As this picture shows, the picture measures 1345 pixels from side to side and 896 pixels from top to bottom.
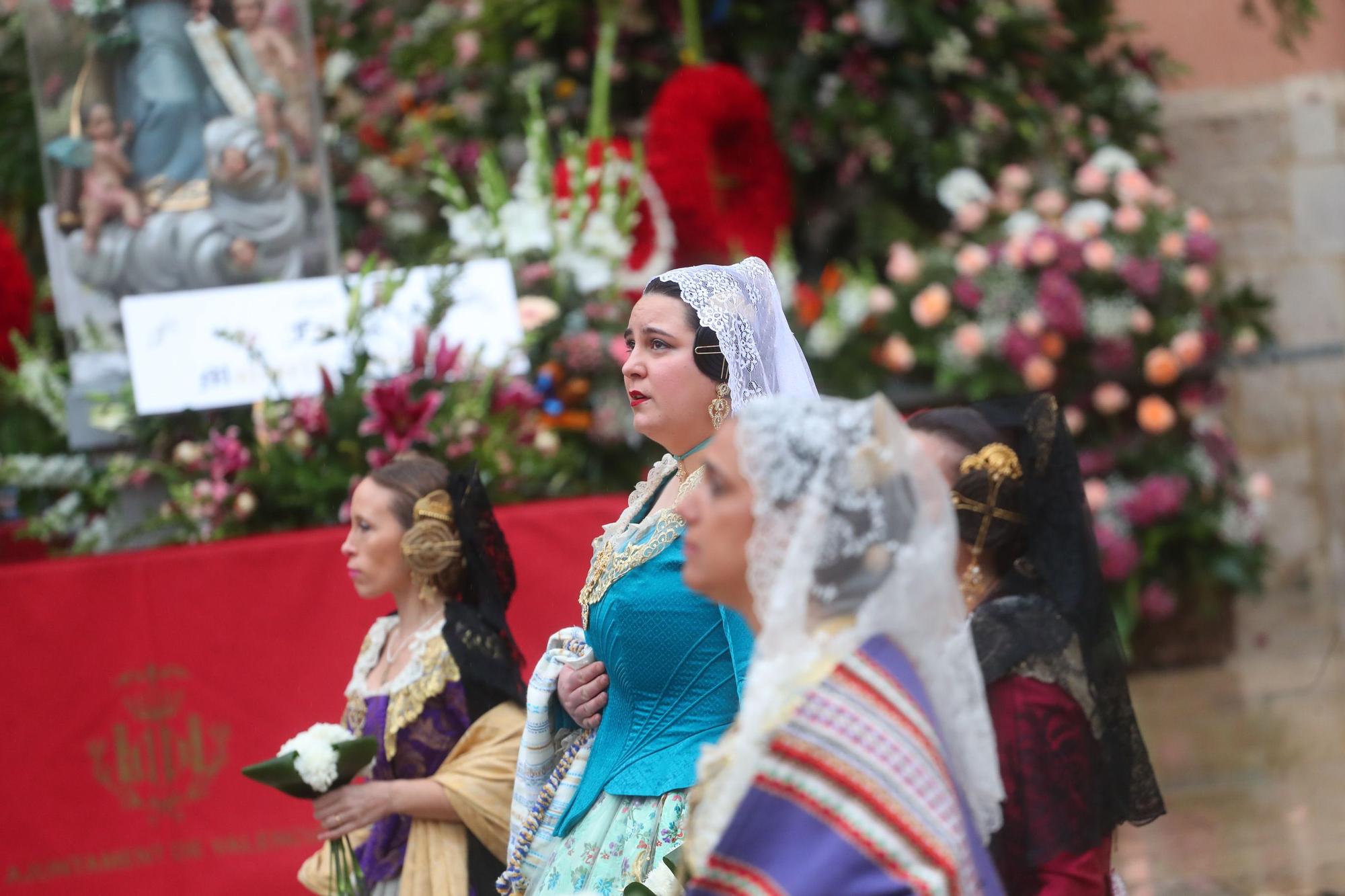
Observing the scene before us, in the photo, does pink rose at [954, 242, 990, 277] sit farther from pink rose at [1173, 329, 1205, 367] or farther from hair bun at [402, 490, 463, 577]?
hair bun at [402, 490, 463, 577]

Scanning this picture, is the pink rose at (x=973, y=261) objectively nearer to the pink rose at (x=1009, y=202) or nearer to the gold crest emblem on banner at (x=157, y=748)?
the pink rose at (x=1009, y=202)

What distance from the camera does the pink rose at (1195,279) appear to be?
673 cm

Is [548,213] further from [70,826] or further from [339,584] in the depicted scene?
[70,826]

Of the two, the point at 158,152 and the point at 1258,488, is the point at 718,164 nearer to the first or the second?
the point at 158,152

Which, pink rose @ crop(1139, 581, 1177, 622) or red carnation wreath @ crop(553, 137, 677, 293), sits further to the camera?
pink rose @ crop(1139, 581, 1177, 622)

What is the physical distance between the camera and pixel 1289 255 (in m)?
8.11

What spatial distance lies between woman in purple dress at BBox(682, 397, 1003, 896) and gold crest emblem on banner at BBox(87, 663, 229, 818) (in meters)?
2.62

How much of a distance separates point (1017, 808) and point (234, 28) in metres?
4.46

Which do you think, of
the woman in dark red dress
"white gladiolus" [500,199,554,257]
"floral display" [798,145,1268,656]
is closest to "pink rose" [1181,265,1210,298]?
"floral display" [798,145,1268,656]

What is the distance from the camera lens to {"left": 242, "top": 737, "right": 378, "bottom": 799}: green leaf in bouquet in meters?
2.83

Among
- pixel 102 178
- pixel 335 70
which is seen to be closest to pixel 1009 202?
pixel 335 70

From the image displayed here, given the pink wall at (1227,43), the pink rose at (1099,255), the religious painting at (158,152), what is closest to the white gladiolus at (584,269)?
the religious painting at (158,152)

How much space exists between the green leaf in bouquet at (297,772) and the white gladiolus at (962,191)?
4.96 metres

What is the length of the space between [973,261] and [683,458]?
14.3 feet
